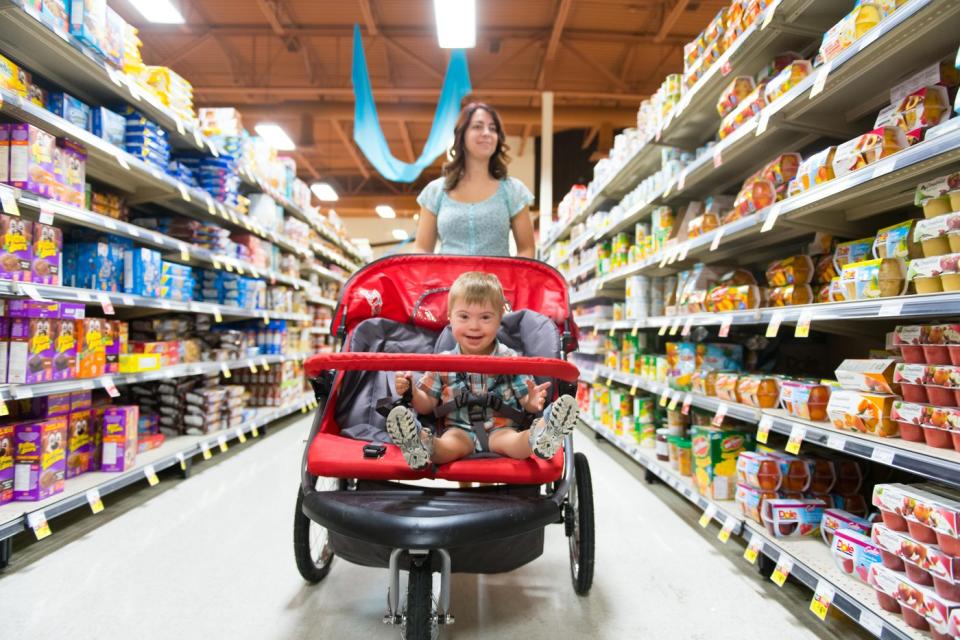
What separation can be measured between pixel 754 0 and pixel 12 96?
2799mm

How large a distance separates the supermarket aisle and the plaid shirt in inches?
22.8

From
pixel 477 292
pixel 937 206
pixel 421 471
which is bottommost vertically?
pixel 421 471

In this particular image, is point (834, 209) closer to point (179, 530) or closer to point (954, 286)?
point (954, 286)

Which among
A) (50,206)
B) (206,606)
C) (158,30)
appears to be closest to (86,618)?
(206,606)

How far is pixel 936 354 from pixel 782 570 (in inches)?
32.2

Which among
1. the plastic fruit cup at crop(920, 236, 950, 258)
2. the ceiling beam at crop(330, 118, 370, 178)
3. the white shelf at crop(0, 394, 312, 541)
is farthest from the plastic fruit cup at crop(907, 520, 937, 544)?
the ceiling beam at crop(330, 118, 370, 178)

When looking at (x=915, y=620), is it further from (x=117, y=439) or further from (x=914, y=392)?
(x=117, y=439)

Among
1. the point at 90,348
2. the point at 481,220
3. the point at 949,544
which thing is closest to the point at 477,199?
the point at 481,220

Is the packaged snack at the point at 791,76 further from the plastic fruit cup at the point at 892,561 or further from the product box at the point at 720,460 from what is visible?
the plastic fruit cup at the point at 892,561

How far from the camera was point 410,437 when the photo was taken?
4.00 feet

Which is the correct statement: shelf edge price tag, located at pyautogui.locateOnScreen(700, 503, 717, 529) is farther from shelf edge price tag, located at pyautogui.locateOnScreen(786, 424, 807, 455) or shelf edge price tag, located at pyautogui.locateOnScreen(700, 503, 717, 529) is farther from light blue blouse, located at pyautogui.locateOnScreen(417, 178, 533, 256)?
light blue blouse, located at pyautogui.locateOnScreen(417, 178, 533, 256)

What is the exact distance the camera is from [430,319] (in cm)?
197

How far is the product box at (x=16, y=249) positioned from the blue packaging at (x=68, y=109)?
573mm

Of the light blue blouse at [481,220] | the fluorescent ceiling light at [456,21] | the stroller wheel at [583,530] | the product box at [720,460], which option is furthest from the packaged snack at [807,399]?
the fluorescent ceiling light at [456,21]
